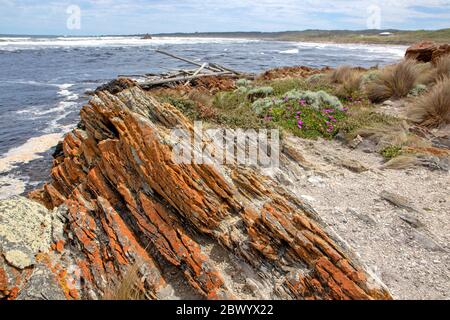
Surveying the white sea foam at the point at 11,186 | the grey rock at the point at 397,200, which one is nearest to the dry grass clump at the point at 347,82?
the grey rock at the point at 397,200

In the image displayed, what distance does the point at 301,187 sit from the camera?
6.91 metres

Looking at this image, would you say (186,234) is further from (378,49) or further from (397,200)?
(378,49)

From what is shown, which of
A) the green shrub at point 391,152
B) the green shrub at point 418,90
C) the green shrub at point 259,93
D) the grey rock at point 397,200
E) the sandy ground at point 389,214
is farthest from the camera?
the green shrub at point 259,93

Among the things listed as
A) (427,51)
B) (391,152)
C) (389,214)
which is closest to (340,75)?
(427,51)

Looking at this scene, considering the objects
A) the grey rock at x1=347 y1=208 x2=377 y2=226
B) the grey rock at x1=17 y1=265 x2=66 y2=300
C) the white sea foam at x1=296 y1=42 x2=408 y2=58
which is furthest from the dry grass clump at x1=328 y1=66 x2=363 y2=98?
the white sea foam at x1=296 y1=42 x2=408 y2=58

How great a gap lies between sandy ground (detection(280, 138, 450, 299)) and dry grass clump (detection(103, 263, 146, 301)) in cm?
262

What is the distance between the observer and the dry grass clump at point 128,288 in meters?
3.75

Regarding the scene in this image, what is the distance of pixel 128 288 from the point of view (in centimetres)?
382

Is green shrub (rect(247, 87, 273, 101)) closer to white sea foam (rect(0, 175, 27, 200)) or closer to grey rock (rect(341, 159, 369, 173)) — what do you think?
grey rock (rect(341, 159, 369, 173))

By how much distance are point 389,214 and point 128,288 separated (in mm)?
4600

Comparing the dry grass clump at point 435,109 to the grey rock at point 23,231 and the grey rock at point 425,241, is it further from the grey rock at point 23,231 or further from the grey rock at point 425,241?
the grey rock at point 23,231

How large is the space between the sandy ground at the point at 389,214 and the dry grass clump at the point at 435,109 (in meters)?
3.29

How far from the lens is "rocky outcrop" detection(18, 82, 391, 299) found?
12.9ft
